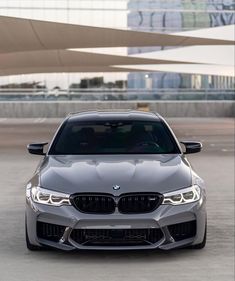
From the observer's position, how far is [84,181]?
630 cm

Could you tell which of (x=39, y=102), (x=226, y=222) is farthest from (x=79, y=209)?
(x=39, y=102)

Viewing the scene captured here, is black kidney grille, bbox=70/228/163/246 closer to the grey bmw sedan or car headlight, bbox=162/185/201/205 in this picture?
the grey bmw sedan

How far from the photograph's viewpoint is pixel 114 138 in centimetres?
788

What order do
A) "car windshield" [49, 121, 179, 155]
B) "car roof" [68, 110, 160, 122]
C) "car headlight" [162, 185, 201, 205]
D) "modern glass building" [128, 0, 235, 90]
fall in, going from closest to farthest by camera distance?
"car headlight" [162, 185, 201, 205] < "car windshield" [49, 121, 179, 155] < "car roof" [68, 110, 160, 122] < "modern glass building" [128, 0, 235, 90]

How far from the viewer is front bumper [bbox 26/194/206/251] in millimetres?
6082

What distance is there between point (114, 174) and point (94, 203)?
413mm

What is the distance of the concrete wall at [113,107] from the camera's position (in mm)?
46531

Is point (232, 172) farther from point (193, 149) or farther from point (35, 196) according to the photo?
point (35, 196)

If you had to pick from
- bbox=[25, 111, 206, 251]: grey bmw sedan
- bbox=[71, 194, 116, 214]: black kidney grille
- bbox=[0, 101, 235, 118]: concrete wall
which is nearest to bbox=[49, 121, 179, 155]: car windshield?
bbox=[25, 111, 206, 251]: grey bmw sedan

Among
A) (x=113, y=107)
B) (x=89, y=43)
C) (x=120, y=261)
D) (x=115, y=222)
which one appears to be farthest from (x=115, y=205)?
(x=113, y=107)

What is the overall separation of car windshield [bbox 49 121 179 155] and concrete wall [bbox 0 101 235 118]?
124 ft

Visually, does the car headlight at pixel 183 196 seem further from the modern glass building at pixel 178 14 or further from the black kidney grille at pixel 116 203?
the modern glass building at pixel 178 14

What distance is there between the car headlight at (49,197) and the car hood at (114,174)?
0.05m

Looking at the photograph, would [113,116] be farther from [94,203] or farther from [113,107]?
[113,107]
